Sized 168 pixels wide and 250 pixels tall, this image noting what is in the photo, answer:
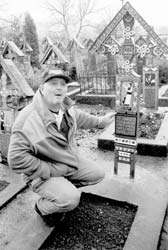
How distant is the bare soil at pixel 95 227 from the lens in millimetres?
2576

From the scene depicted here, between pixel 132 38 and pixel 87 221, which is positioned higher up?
pixel 132 38

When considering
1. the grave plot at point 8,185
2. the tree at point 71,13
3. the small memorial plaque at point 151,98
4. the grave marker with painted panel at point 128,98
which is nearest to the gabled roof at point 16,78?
the grave plot at point 8,185

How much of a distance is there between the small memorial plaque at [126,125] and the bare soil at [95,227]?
3.27ft

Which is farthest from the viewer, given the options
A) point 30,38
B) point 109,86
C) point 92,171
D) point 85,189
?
point 30,38

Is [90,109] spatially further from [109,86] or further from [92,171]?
[92,171]

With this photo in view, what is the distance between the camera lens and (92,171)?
2990 mm

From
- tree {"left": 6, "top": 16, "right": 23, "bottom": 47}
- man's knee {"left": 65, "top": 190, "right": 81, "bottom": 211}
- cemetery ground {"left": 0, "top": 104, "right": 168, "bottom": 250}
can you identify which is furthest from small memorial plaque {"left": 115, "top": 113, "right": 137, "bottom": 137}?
tree {"left": 6, "top": 16, "right": 23, "bottom": 47}

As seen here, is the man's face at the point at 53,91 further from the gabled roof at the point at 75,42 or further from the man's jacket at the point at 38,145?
the gabled roof at the point at 75,42

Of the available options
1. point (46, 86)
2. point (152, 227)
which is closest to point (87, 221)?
point (152, 227)

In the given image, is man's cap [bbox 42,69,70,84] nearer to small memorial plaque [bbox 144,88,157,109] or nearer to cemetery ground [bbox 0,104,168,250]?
cemetery ground [bbox 0,104,168,250]

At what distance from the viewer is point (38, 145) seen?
2.48 meters

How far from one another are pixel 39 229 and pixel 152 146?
9.77ft

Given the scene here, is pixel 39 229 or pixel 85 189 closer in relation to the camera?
pixel 39 229

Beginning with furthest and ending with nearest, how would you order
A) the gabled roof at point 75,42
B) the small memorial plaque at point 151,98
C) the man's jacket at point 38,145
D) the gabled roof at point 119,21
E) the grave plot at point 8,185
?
the gabled roof at point 75,42 < the small memorial plaque at point 151,98 < the gabled roof at point 119,21 < the grave plot at point 8,185 < the man's jacket at point 38,145
